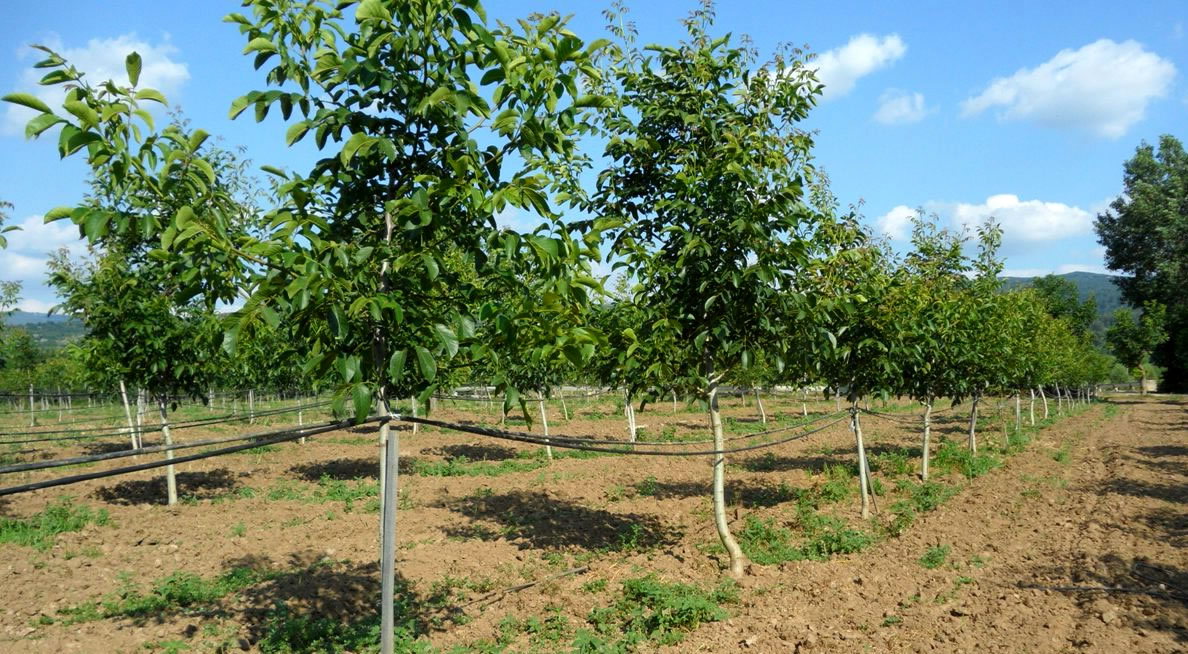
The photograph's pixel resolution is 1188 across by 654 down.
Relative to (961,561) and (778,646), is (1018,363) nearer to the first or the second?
(961,561)

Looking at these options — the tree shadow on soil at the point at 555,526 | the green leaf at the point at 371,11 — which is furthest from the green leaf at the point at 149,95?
the tree shadow on soil at the point at 555,526

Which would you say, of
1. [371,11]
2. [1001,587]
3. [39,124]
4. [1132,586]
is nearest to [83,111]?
[39,124]

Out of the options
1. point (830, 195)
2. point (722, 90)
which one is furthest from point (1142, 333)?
point (722, 90)

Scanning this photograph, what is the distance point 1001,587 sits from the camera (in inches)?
288

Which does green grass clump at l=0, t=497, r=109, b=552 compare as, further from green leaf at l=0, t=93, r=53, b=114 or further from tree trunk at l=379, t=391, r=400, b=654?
green leaf at l=0, t=93, r=53, b=114

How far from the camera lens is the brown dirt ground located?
624 centimetres

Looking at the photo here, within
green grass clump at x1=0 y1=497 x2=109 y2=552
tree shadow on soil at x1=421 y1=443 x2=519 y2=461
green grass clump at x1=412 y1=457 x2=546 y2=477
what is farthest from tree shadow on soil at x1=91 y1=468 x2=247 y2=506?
tree shadow on soil at x1=421 y1=443 x2=519 y2=461

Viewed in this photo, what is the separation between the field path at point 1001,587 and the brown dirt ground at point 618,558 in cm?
3

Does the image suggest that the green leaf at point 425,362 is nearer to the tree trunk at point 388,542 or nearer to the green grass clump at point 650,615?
the tree trunk at point 388,542

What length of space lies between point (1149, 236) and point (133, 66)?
57.7m

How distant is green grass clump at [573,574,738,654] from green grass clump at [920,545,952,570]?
253 cm

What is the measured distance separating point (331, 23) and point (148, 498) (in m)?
12.7

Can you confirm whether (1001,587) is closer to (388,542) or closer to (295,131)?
(388,542)

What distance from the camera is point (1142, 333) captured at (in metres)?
47.7
